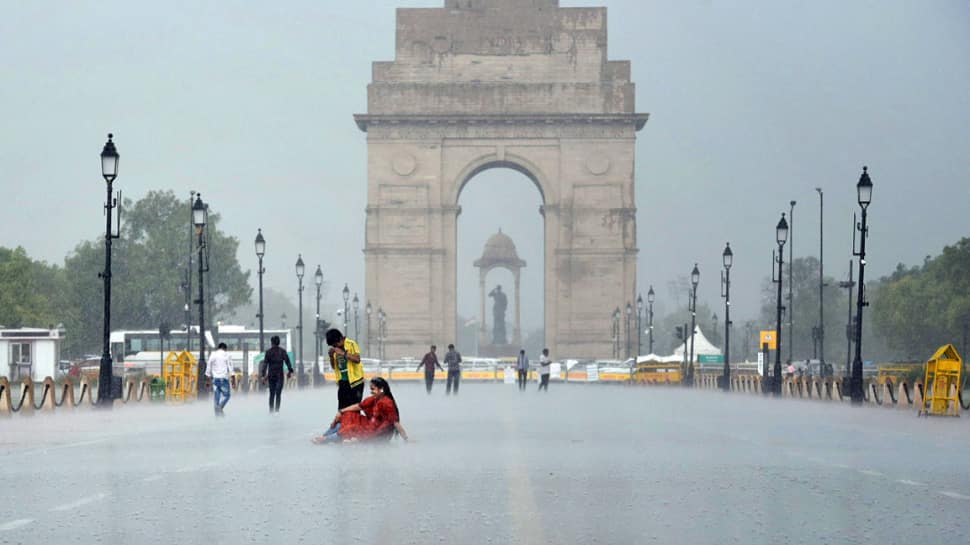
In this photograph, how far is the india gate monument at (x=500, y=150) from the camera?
313ft

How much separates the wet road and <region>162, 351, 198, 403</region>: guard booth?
18.1 meters

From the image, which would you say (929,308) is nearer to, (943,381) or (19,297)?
(19,297)

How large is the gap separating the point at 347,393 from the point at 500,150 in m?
72.9

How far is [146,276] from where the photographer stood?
128 metres

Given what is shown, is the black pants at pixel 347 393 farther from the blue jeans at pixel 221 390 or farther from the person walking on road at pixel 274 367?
the blue jeans at pixel 221 390

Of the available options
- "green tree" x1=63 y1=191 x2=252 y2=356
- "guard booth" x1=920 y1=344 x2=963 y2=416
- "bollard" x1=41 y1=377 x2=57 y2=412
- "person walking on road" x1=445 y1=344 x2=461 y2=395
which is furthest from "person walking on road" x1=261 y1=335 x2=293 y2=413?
"green tree" x1=63 y1=191 x2=252 y2=356

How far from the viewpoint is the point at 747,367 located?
9856 cm

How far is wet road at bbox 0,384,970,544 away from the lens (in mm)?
11578

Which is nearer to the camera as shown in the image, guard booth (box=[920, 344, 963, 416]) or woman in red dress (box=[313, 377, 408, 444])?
woman in red dress (box=[313, 377, 408, 444])

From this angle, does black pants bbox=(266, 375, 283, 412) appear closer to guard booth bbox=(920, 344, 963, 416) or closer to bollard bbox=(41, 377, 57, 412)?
bollard bbox=(41, 377, 57, 412)

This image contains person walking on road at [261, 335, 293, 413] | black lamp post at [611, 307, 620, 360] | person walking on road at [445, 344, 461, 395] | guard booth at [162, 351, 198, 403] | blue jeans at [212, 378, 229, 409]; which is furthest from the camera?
black lamp post at [611, 307, 620, 360]

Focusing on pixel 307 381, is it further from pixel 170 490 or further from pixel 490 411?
pixel 170 490

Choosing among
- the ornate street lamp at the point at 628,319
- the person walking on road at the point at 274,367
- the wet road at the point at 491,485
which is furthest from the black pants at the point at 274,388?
the ornate street lamp at the point at 628,319

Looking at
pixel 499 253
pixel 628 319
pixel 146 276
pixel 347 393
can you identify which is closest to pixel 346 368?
pixel 347 393
